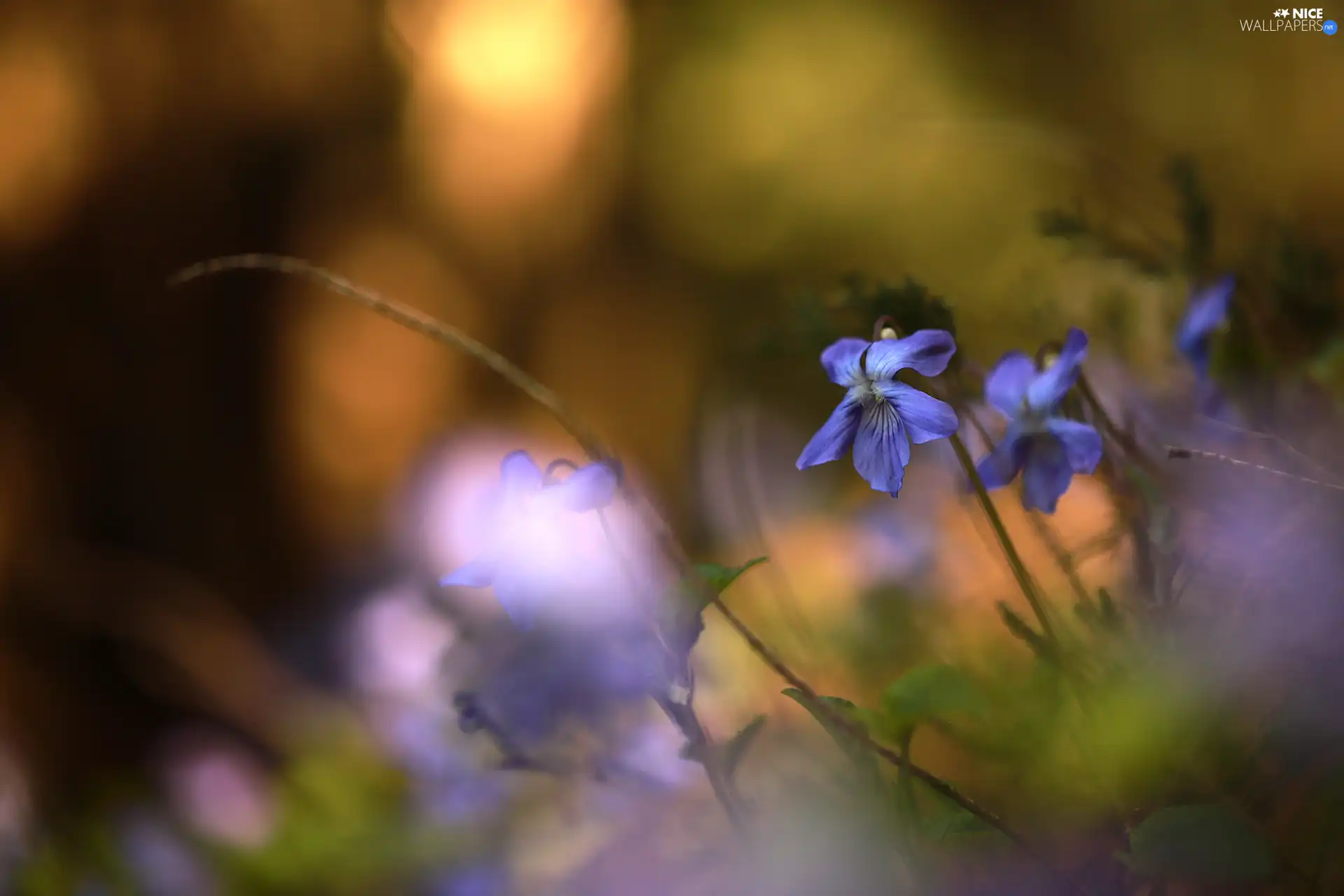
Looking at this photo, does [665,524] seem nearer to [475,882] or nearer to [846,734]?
[846,734]

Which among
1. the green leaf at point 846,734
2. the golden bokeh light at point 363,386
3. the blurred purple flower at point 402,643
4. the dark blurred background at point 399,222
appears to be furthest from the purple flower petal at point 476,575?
the golden bokeh light at point 363,386

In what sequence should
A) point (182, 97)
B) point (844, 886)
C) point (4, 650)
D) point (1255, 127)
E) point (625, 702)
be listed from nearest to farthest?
point (844, 886) → point (625, 702) → point (4, 650) → point (182, 97) → point (1255, 127)

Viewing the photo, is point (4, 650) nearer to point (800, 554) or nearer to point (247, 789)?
point (247, 789)

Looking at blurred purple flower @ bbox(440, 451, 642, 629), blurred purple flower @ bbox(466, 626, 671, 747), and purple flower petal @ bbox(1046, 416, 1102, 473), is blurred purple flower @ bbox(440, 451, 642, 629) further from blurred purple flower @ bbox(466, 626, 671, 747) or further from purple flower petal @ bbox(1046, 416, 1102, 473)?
purple flower petal @ bbox(1046, 416, 1102, 473)

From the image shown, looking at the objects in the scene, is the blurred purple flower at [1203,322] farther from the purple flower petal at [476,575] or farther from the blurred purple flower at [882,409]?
the purple flower petal at [476,575]

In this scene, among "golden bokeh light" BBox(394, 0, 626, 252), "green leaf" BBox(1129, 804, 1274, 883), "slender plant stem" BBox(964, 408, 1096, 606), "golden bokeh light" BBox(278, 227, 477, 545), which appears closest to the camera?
"green leaf" BBox(1129, 804, 1274, 883)

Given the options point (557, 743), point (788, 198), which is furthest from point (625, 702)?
point (788, 198)

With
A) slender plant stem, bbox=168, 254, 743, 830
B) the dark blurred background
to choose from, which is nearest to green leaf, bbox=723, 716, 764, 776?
slender plant stem, bbox=168, 254, 743, 830
